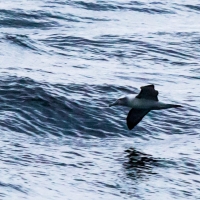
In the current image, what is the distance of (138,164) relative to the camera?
17.5m

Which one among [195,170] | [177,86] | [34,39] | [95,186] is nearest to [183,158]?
[195,170]

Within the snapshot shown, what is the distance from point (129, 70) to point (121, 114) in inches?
193

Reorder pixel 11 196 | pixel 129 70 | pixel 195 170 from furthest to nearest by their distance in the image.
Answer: pixel 129 70, pixel 195 170, pixel 11 196

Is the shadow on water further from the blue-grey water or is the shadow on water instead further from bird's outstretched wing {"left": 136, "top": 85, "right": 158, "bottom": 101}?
bird's outstretched wing {"left": 136, "top": 85, "right": 158, "bottom": 101}

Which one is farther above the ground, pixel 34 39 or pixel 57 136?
pixel 34 39

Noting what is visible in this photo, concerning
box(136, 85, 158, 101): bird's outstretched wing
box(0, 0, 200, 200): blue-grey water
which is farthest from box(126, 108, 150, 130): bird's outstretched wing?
box(136, 85, 158, 101): bird's outstretched wing

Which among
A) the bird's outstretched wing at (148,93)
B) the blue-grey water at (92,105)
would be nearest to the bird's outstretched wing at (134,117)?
the blue-grey water at (92,105)

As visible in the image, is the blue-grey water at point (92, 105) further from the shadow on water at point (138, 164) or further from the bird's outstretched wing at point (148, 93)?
the bird's outstretched wing at point (148, 93)

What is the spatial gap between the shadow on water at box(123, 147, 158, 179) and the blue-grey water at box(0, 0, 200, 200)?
0.07ft

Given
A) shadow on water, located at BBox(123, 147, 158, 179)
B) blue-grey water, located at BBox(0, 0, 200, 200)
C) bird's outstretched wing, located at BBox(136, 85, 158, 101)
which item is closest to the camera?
blue-grey water, located at BBox(0, 0, 200, 200)

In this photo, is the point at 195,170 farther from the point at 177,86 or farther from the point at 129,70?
the point at 129,70

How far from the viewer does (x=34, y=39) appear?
29500 millimetres

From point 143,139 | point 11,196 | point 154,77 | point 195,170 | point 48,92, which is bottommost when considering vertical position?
point 11,196

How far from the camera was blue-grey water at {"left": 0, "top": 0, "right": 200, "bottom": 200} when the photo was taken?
633 inches
